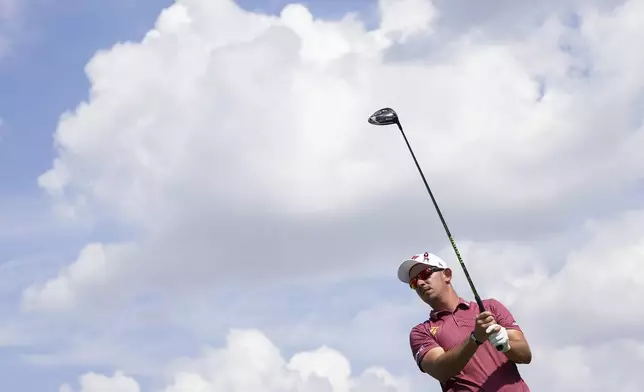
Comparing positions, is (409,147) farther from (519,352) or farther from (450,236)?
(519,352)

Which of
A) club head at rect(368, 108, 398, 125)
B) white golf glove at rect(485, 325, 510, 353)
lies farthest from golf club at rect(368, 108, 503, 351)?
white golf glove at rect(485, 325, 510, 353)

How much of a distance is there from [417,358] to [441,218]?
1.71 meters

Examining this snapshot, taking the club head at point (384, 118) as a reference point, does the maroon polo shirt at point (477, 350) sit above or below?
below

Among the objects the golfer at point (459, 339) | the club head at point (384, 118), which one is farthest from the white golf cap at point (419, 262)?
the club head at point (384, 118)

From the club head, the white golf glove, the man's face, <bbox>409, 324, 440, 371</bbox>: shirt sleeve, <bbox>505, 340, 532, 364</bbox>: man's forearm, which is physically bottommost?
the white golf glove

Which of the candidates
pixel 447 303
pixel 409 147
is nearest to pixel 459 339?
pixel 447 303

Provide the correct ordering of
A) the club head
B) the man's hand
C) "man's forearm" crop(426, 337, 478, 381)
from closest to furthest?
the man's hand
"man's forearm" crop(426, 337, 478, 381)
the club head

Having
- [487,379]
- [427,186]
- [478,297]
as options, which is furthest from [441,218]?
[487,379]

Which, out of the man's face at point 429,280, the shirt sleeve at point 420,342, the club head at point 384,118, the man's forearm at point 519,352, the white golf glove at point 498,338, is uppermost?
the club head at point 384,118

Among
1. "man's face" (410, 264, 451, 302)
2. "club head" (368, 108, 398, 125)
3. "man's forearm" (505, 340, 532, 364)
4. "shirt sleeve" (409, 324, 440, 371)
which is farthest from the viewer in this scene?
"club head" (368, 108, 398, 125)

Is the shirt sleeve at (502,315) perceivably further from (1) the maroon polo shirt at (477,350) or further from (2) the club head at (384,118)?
(2) the club head at (384,118)

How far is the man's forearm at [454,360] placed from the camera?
11203 mm

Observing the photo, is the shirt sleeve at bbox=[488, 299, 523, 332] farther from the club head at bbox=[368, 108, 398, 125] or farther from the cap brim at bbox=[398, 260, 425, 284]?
the club head at bbox=[368, 108, 398, 125]

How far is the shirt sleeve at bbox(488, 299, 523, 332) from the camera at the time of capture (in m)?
11.9
